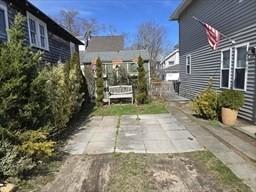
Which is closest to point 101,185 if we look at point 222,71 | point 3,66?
point 3,66

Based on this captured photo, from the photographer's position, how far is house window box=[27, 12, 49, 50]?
10.1 meters

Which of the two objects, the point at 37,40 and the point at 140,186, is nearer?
the point at 140,186

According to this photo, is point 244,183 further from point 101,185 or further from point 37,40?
point 37,40

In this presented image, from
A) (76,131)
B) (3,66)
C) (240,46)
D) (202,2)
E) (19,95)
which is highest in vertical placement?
(202,2)

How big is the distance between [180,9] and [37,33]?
28.4ft

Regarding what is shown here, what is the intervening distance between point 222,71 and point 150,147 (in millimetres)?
5676

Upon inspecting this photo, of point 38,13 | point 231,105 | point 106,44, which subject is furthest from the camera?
point 106,44

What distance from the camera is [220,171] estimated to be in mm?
4238

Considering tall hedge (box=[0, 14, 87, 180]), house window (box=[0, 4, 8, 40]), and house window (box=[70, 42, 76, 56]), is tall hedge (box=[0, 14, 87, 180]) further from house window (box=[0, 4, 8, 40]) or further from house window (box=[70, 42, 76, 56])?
house window (box=[70, 42, 76, 56])

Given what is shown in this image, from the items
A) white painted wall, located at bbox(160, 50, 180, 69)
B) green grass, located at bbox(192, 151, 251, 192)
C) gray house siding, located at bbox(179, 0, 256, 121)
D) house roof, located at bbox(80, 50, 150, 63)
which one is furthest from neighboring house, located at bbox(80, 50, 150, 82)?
white painted wall, located at bbox(160, 50, 180, 69)

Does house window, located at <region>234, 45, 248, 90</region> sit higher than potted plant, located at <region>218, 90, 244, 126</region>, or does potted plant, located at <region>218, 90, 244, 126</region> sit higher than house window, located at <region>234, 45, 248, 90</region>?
house window, located at <region>234, 45, 248, 90</region>

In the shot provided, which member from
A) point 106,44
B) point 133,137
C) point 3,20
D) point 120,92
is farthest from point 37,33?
point 106,44

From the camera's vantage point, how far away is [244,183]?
3.79 m

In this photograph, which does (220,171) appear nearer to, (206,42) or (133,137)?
(133,137)
